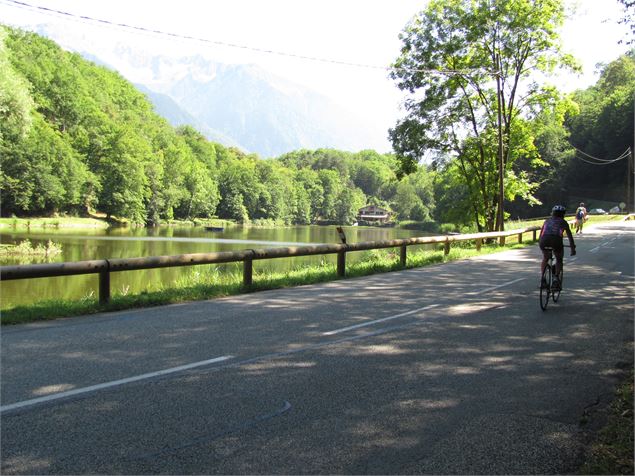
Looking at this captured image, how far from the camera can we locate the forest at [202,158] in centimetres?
3161

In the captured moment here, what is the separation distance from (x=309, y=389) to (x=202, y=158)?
135m

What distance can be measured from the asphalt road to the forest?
2392 cm

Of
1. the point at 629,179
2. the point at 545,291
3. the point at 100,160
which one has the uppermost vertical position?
the point at 100,160

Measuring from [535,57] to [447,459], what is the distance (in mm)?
29239

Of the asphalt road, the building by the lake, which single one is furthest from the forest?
the asphalt road

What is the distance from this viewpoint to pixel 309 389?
4.84m

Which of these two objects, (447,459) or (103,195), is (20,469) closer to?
(447,459)

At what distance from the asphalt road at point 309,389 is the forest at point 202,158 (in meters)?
23.9

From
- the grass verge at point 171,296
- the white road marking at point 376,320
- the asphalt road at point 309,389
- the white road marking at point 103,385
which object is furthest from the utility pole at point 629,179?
the white road marking at point 103,385

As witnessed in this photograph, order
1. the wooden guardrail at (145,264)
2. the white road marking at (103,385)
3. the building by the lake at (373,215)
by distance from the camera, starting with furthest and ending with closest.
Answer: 1. the building by the lake at (373,215)
2. the wooden guardrail at (145,264)
3. the white road marking at (103,385)

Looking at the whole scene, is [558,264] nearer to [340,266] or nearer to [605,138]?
[340,266]

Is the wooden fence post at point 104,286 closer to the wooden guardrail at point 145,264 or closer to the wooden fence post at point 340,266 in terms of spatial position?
the wooden guardrail at point 145,264

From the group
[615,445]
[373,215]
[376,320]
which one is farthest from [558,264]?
[373,215]

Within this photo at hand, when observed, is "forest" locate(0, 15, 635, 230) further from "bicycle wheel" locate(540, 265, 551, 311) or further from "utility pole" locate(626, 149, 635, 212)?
"bicycle wheel" locate(540, 265, 551, 311)
